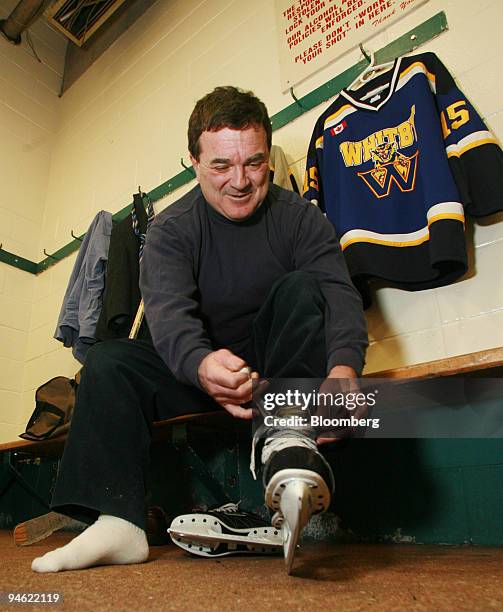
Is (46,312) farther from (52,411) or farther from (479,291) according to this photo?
(479,291)

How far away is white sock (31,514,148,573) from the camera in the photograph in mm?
672

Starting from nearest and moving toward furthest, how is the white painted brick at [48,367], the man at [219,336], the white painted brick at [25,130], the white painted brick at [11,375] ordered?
1. the man at [219,336]
2. the white painted brick at [48,367]
3. the white painted brick at [11,375]
4. the white painted brick at [25,130]

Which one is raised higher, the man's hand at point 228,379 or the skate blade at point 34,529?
the man's hand at point 228,379

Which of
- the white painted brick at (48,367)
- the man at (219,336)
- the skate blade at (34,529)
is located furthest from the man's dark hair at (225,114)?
the white painted brick at (48,367)

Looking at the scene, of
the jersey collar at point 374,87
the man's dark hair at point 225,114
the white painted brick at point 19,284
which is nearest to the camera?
the man's dark hair at point 225,114

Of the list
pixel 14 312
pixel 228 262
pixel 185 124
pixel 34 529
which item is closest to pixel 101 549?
pixel 228 262

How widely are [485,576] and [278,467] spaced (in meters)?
0.31

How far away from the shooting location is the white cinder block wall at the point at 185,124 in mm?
1303

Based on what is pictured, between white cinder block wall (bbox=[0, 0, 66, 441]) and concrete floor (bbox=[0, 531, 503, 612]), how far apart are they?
197cm

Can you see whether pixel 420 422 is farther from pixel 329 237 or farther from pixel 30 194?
pixel 30 194

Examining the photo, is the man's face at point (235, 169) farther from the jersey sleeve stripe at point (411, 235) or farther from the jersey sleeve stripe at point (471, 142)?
the jersey sleeve stripe at point (471, 142)

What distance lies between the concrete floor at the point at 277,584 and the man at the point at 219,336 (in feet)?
0.19

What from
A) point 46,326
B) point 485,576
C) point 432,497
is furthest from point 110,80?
point 485,576

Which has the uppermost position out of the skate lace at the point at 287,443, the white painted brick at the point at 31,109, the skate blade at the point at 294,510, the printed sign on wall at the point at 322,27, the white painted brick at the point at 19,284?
the white painted brick at the point at 31,109
